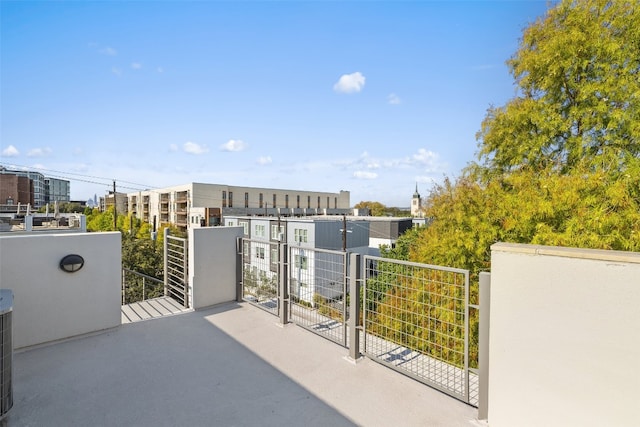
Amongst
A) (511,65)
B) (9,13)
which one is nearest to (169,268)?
(9,13)

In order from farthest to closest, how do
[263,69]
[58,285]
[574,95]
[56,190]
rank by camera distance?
1. [56,190]
2. [263,69]
3. [574,95]
4. [58,285]

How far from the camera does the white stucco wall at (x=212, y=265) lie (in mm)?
4703

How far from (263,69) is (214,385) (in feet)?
27.9

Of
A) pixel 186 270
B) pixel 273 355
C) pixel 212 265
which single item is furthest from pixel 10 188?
pixel 273 355

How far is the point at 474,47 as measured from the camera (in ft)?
29.3

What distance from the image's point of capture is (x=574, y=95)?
795 cm

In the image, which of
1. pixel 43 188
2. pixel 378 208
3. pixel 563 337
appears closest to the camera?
pixel 563 337

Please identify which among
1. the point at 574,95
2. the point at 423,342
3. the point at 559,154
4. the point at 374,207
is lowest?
the point at 423,342

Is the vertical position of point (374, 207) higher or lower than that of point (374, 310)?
higher

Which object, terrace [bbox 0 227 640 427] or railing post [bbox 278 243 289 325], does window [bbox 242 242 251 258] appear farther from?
railing post [bbox 278 243 289 325]

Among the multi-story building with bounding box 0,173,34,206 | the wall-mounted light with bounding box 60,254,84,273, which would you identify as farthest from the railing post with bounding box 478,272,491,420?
the multi-story building with bounding box 0,173,34,206

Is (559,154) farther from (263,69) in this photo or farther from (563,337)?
(263,69)

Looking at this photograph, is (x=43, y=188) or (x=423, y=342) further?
(x=43, y=188)

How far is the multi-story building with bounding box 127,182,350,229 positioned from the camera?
120 feet
